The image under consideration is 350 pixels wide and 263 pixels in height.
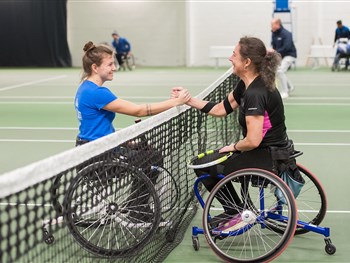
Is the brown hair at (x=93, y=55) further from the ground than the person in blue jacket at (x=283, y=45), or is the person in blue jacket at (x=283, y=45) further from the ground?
the brown hair at (x=93, y=55)

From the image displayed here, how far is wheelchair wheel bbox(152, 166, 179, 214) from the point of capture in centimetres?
496

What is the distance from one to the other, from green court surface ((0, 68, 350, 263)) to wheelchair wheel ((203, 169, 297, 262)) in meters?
0.16

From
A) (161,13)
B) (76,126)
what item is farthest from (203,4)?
(76,126)

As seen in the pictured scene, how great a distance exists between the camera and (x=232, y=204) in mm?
4895

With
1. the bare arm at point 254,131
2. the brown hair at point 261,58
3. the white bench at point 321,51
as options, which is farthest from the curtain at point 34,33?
the bare arm at point 254,131

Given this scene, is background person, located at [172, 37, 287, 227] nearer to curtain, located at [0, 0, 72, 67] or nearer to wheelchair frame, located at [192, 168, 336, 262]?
wheelchair frame, located at [192, 168, 336, 262]

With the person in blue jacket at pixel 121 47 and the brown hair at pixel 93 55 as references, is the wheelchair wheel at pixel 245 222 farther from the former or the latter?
the person in blue jacket at pixel 121 47

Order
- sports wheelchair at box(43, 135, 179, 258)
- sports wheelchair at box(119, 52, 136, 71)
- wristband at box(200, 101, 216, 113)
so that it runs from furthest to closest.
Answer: sports wheelchair at box(119, 52, 136, 71) < wristband at box(200, 101, 216, 113) < sports wheelchair at box(43, 135, 179, 258)

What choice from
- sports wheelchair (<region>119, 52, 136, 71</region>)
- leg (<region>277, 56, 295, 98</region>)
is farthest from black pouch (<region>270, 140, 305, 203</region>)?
sports wheelchair (<region>119, 52, 136, 71</region>)

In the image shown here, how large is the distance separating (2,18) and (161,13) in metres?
6.22

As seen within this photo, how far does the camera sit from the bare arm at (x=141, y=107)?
197 inches

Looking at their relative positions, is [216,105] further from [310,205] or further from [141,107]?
[310,205]

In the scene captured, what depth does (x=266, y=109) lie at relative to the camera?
475 cm

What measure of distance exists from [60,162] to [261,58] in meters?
1.94
